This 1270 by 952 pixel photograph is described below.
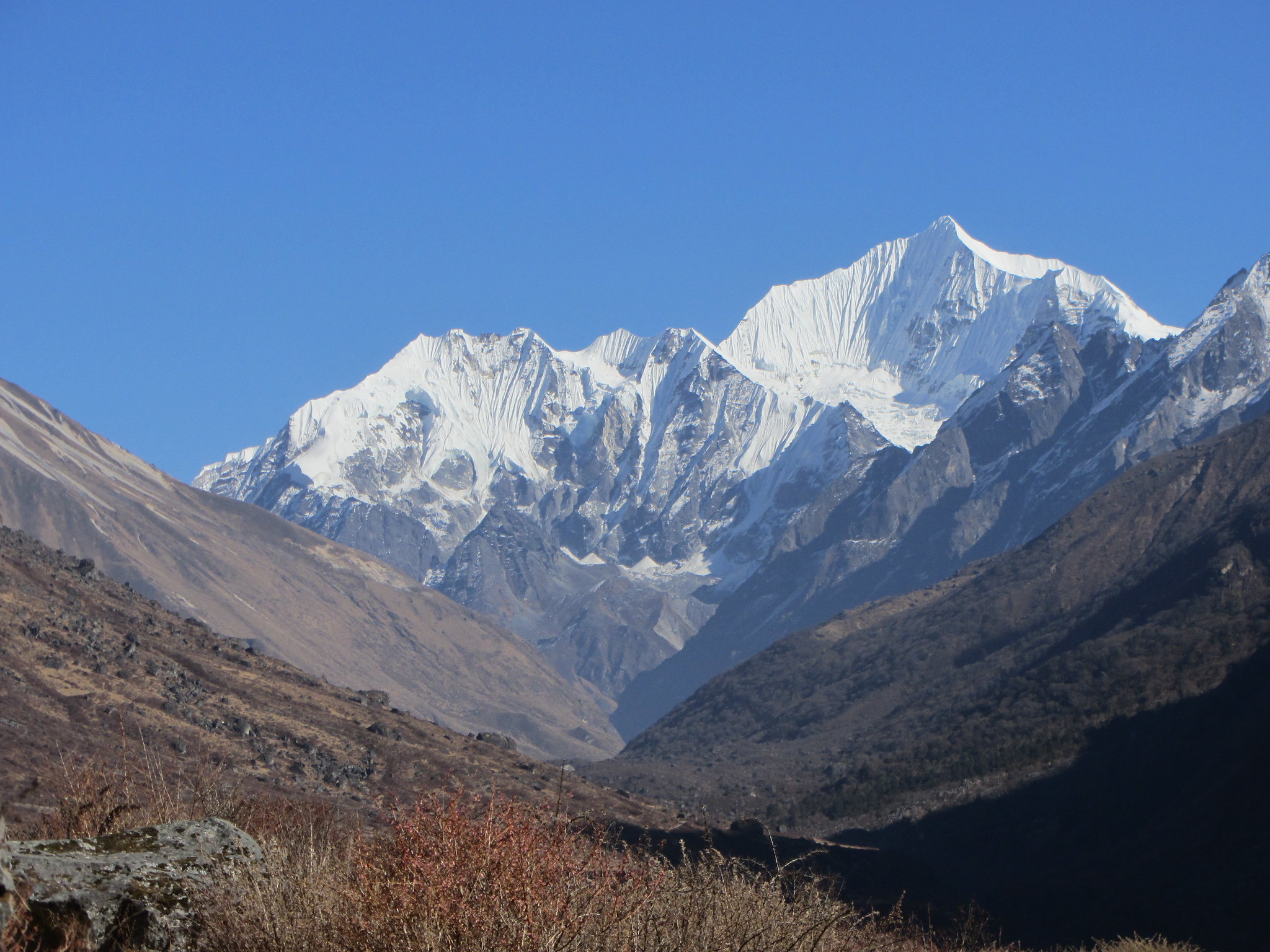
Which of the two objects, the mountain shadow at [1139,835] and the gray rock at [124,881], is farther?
the mountain shadow at [1139,835]

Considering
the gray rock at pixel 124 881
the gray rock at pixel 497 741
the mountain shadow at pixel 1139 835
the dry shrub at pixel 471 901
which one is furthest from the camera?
the gray rock at pixel 497 741

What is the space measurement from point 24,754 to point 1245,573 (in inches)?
4595

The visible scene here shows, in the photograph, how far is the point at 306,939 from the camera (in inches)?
390

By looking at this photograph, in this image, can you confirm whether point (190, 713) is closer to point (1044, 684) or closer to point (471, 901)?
point (471, 901)

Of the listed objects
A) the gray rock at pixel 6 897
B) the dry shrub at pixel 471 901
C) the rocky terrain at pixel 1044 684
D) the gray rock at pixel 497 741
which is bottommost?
the gray rock at pixel 6 897

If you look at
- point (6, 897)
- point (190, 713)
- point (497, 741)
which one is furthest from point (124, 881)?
point (497, 741)

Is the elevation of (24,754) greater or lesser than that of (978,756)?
lesser

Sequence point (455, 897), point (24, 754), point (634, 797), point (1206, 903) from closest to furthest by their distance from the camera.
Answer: point (455, 897)
point (24, 754)
point (1206, 903)
point (634, 797)

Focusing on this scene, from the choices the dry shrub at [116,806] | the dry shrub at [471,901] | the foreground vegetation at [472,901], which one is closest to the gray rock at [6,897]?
the foreground vegetation at [472,901]

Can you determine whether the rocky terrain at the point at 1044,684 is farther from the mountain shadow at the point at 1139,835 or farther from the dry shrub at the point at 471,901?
the dry shrub at the point at 471,901

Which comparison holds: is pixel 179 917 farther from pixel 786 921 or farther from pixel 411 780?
pixel 411 780

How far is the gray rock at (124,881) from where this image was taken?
33.3 feet

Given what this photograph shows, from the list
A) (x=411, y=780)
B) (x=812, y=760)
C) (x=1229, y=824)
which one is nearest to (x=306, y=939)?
(x=411, y=780)

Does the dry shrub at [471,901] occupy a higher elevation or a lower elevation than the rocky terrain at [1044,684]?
lower
